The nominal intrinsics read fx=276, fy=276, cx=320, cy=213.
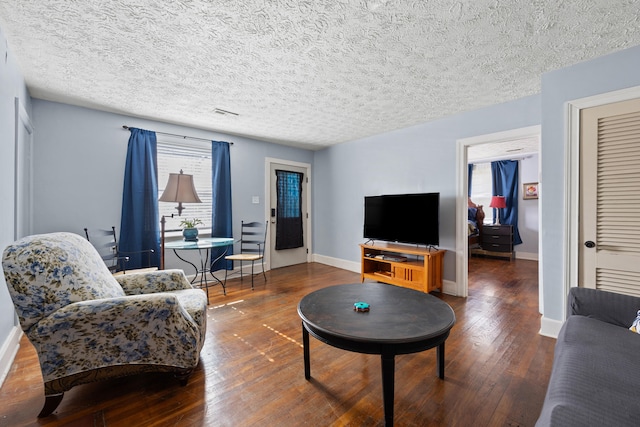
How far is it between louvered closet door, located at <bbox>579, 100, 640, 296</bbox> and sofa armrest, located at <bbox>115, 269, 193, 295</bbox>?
3.35m

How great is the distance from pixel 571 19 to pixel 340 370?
275 cm

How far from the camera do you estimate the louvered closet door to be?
6.79 ft

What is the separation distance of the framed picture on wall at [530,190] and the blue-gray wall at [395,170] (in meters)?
3.85

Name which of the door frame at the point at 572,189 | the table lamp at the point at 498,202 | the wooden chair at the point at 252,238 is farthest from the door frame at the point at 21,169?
the table lamp at the point at 498,202

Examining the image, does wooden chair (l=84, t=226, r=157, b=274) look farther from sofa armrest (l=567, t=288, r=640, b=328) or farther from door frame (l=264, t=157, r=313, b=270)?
sofa armrest (l=567, t=288, r=640, b=328)

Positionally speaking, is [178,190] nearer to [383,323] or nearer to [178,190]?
[178,190]

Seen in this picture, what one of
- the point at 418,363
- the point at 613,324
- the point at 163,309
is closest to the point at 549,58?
the point at 613,324

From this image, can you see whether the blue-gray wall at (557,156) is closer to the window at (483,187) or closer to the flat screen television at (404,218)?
the flat screen television at (404,218)

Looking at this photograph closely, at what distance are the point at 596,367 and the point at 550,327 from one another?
5.42ft

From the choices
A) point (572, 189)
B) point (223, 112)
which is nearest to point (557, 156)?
point (572, 189)

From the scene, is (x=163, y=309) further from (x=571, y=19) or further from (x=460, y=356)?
(x=571, y=19)

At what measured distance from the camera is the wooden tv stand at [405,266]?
137 inches

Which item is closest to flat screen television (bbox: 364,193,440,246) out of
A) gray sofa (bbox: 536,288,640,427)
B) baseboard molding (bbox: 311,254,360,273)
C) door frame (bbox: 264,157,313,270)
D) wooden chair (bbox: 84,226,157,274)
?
baseboard molding (bbox: 311,254,360,273)

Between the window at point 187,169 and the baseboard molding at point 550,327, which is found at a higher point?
the window at point 187,169
